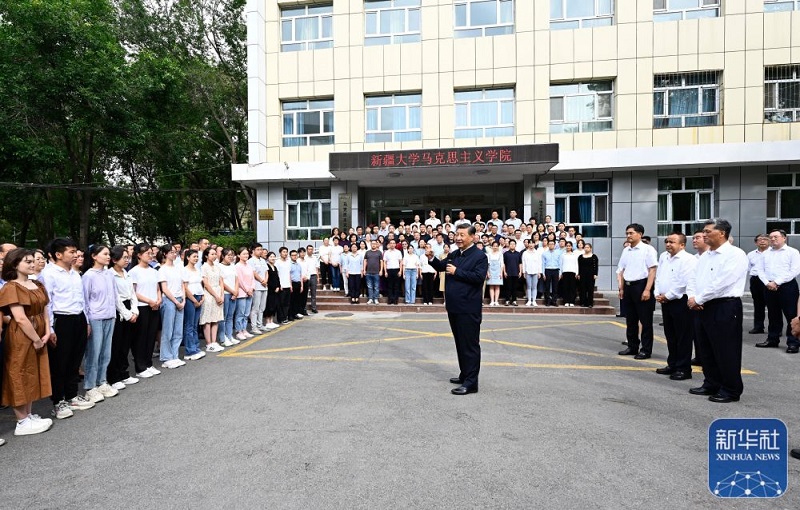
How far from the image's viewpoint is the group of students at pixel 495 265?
38.7ft

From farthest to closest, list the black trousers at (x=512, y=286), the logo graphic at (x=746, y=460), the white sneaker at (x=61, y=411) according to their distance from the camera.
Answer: the black trousers at (x=512, y=286), the white sneaker at (x=61, y=411), the logo graphic at (x=746, y=460)

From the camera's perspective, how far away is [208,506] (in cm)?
287

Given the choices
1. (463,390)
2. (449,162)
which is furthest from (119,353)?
(449,162)

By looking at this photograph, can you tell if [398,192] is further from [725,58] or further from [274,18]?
[725,58]

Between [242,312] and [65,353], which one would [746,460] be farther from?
[242,312]

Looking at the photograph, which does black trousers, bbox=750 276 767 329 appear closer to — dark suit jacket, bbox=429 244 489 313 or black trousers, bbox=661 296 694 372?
black trousers, bbox=661 296 694 372

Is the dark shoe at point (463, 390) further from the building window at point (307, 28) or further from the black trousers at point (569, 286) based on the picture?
the building window at point (307, 28)

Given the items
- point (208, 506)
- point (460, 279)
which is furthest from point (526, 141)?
point (208, 506)

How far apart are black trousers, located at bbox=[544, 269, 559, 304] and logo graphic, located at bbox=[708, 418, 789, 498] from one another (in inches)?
358

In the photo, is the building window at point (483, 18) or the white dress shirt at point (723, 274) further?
the building window at point (483, 18)

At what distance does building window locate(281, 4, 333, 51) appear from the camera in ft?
58.9

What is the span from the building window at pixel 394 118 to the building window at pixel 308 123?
65.5 inches

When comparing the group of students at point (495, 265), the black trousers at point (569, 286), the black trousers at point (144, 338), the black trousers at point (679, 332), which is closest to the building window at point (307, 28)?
the group of students at point (495, 265)

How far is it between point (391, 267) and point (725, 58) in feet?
45.9
